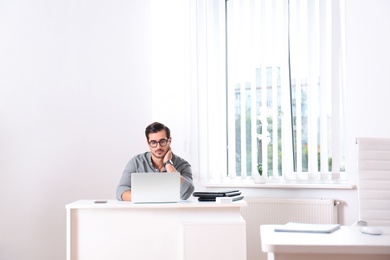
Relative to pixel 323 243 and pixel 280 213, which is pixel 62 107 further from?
pixel 323 243

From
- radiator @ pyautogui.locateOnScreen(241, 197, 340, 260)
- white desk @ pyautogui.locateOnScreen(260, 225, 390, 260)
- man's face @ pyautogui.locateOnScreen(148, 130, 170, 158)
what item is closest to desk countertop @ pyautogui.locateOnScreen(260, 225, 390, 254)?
white desk @ pyautogui.locateOnScreen(260, 225, 390, 260)

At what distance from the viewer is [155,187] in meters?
3.33

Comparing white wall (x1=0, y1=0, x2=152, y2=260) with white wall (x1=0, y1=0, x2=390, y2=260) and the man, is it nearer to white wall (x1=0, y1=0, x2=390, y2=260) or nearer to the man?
white wall (x1=0, y1=0, x2=390, y2=260)

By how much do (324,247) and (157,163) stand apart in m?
2.19

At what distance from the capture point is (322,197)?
4.27 meters

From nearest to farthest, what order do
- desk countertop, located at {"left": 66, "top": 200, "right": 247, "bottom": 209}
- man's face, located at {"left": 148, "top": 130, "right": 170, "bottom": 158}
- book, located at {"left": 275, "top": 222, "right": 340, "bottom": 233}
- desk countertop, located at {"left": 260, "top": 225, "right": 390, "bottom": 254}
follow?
desk countertop, located at {"left": 260, "top": 225, "right": 390, "bottom": 254} < book, located at {"left": 275, "top": 222, "right": 340, "bottom": 233} < desk countertop, located at {"left": 66, "top": 200, "right": 247, "bottom": 209} < man's face, located at {"left": 148, "top": 130, "right": 170, "bottom": 158}

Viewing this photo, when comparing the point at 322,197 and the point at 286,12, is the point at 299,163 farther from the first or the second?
the point at 286,12

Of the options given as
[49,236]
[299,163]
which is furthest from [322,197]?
[49,236]

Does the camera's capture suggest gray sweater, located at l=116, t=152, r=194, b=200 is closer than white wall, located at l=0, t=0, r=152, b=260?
Yes

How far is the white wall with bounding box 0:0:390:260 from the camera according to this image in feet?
13.5

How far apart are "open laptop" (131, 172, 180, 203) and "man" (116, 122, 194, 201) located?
0.95ft

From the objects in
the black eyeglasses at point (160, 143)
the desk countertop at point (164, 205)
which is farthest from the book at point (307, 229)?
the black eyeglasses at point (160, 143)

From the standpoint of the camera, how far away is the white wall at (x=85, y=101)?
412 centimetres

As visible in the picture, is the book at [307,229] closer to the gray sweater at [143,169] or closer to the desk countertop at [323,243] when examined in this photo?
the desk countertop at [323,243]
